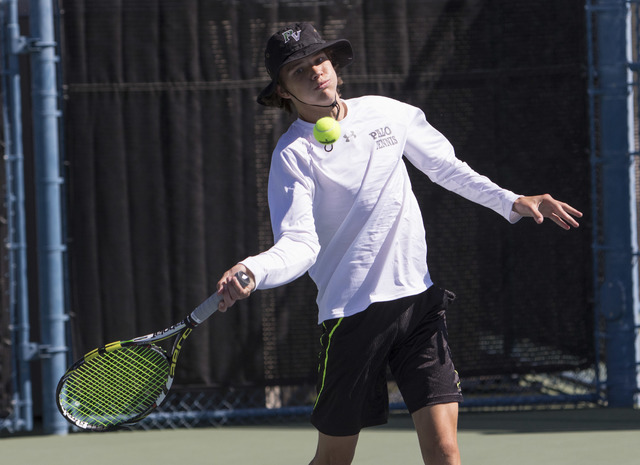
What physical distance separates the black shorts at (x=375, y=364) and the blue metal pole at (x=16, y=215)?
2.74 meters

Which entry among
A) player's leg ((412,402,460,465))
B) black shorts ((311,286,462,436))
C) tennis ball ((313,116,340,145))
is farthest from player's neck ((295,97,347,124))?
player's leg ((412,402,460,465))

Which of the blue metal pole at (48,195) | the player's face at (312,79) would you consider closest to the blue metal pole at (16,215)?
the blue metal pole at (48,195)

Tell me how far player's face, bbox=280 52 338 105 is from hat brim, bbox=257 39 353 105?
0.04 m

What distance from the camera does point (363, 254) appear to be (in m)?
3.49

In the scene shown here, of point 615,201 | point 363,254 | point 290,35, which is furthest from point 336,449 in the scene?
point 615,201

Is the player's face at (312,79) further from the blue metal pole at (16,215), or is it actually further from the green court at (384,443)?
the blue metal pole at (16,215)

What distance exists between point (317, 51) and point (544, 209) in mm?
944

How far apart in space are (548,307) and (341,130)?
2.91 meters

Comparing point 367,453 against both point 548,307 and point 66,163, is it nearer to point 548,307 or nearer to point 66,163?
point 548,307

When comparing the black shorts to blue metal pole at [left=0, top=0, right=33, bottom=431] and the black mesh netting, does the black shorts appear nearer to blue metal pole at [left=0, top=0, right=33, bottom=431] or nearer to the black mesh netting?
the black mesh netting

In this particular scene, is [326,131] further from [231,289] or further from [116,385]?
[116,385]

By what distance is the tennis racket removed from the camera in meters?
3.60

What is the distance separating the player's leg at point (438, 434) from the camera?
3.41 metres

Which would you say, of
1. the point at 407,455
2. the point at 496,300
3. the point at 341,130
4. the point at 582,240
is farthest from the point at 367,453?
the point at 341,130
